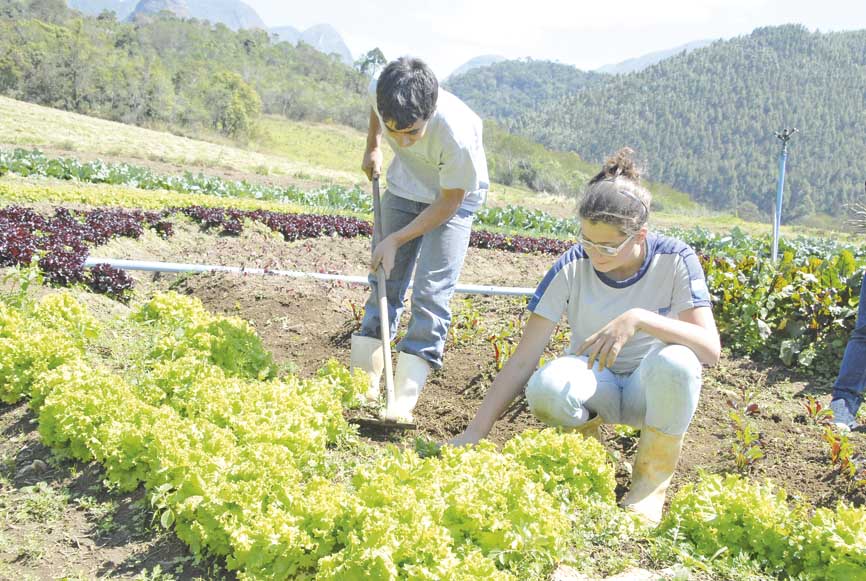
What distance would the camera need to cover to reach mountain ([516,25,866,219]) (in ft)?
293

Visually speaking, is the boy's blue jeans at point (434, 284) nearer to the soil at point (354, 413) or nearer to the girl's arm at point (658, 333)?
the soil at point (354, 413)

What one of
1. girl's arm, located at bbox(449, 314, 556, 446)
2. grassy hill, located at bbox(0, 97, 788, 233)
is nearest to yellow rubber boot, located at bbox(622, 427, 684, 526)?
girl's arm, located at bbox(449, 314, 556, 446)

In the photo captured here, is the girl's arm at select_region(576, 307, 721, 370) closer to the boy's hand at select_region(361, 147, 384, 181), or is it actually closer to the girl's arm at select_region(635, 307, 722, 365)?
the girl's arm at select_region(635, 307, 722, 365)

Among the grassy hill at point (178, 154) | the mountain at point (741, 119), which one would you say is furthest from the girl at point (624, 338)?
the mountain at point (741, 119)

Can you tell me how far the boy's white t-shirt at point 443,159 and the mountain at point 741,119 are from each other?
285 feet

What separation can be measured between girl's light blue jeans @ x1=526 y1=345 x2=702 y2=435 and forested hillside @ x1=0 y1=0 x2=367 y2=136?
155 ft

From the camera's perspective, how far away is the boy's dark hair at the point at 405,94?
3.33 m

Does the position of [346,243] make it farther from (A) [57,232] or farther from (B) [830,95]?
(B) [830,95]

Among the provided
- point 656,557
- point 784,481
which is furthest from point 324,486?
point 784,481

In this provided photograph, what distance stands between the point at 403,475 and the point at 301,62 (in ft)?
345

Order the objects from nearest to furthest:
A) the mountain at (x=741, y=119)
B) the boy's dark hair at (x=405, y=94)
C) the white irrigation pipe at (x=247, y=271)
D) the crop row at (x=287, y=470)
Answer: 1. the crop row at (x=287, y=470)
2. the boy's dark hair at (x=405, y=94)
3. the white irrigation pipe at (x=247, y=271)
4. the mountain at (x=741, y=119)

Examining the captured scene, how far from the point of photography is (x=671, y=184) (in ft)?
309

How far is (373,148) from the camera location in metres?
4.41

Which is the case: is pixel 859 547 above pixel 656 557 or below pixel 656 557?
above
